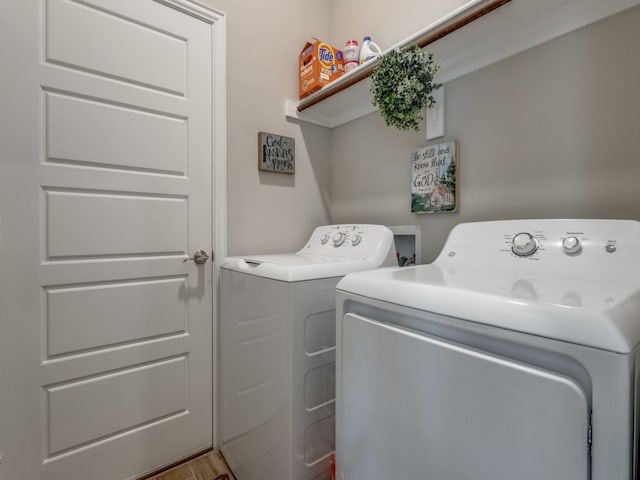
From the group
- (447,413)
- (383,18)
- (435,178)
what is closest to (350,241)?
(435,178)

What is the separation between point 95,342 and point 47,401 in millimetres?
251

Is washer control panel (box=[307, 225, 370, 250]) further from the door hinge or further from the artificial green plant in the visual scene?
the door hinge

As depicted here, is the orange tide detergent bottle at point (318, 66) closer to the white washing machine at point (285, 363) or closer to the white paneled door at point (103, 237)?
the white paneled door at point (103, 237)

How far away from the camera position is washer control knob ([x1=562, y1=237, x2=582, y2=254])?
2.90ft

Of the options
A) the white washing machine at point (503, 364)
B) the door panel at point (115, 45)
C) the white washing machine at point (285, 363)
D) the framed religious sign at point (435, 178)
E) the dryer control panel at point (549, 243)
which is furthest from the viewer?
the framed religious sign at point (435, 178)

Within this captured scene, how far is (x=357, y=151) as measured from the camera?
1.91m

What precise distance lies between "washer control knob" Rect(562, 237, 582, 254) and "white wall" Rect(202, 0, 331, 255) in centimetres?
132

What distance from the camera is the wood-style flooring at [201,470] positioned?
4.69ft

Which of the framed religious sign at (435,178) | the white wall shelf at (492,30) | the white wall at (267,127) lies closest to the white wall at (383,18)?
the white wall at (267,127)

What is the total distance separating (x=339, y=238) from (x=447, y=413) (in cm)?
105

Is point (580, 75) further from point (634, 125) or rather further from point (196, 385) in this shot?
point (196, 385)

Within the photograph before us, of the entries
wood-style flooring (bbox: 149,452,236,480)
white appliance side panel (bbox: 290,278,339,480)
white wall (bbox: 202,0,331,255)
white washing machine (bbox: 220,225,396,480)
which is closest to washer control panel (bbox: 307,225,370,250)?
white washing machine (bbox: 220,225,396,480)

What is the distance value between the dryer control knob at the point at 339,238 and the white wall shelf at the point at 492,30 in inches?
29.3

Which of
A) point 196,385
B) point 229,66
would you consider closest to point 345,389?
point 196,385
